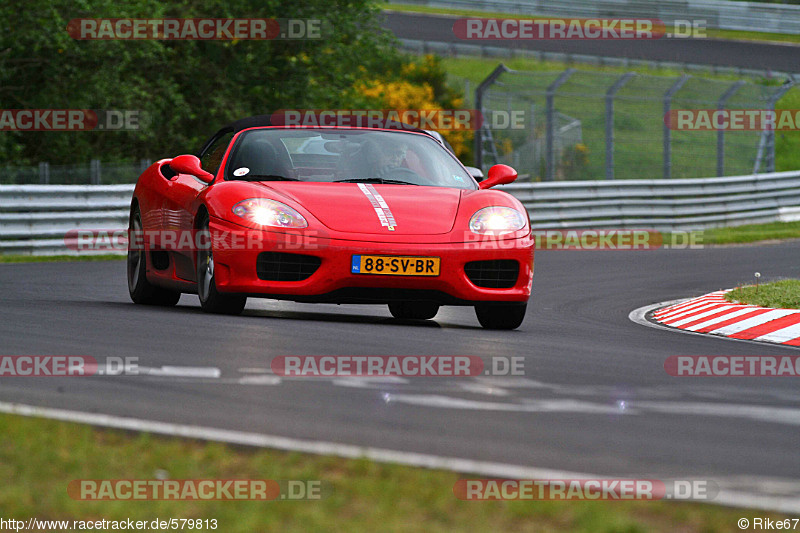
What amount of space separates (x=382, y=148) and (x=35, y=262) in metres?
8.17

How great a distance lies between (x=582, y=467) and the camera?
4.42 meters

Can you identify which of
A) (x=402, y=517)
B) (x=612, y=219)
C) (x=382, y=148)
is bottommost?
(x=612, y=219)

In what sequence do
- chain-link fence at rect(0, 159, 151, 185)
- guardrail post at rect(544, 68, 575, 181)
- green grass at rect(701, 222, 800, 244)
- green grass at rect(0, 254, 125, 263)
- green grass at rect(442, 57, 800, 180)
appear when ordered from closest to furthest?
green grass at rect(0, 254, 125, 263), chain-link fence at rect(0, 159, 151, 185), green grass at rect(701, 222, 800, 244), guardrail post at rect(544, 68, 575, 181), green grass at rect(442, 57, 800, 180)

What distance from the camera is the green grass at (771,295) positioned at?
10.5 metres

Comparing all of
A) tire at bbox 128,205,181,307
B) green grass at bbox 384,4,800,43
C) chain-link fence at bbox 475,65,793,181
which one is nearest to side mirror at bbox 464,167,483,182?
tire at bbox 128,205,181,307

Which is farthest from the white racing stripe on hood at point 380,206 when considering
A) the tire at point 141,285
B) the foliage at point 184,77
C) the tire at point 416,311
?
the foliage at point 184,77

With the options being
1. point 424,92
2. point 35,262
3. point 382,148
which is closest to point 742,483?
point 382,148

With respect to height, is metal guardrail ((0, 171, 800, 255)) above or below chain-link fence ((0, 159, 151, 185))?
below

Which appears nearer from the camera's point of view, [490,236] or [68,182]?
[490,236]

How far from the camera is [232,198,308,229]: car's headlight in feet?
28.0

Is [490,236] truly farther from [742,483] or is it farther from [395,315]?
[742,483]

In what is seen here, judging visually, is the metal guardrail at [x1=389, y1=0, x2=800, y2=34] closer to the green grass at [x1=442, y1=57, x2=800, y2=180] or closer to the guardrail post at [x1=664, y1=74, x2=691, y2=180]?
the green grass at [x1=442, y1=57, x2=800, y2=180]

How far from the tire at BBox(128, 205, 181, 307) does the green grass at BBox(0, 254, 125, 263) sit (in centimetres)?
676

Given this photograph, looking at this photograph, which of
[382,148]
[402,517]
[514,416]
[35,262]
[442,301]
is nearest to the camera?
[402,517]
